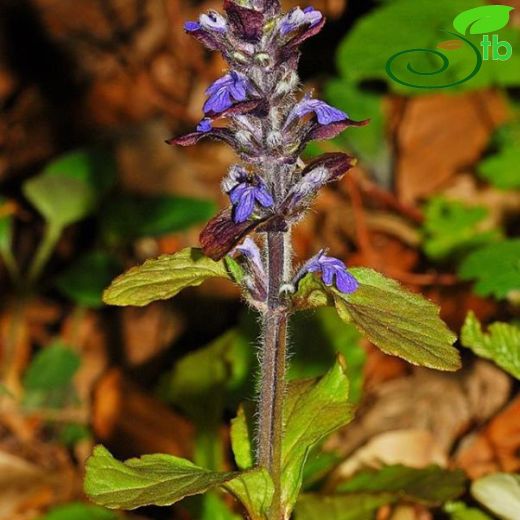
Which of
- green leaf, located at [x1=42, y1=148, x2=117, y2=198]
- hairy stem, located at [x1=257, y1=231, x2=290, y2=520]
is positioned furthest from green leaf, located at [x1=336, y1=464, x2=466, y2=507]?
green leaf, located at [x1=42, y1=148, x2=117, y2=198]

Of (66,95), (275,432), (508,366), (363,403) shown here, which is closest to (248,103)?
(275,432)

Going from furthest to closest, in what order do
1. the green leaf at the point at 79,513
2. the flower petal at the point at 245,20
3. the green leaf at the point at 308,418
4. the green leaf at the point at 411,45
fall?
the green leaf at the point at 411,45
the green leaf at the point at 79,513
the green leaf at the point at 308,418
the flower petal at the point at 245,20

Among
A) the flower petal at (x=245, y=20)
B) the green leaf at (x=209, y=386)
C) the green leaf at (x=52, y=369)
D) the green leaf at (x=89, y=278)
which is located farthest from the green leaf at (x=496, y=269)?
the green leaf at (x=52, y=369)

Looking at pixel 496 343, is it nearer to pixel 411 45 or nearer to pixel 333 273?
pixel 333 273

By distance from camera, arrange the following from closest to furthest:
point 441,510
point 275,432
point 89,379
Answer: point 275,432
point 441,510
point 89,379

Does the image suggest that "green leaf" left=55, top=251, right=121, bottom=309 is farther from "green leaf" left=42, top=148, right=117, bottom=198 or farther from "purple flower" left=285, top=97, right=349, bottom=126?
"purple flower" left=285, top=97, right=349, bottom=126

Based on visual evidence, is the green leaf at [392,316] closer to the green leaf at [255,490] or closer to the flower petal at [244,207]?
the flower petal at [244,207]

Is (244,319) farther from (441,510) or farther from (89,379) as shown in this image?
(89,379)

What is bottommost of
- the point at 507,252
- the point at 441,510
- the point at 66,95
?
the point at 441,510
